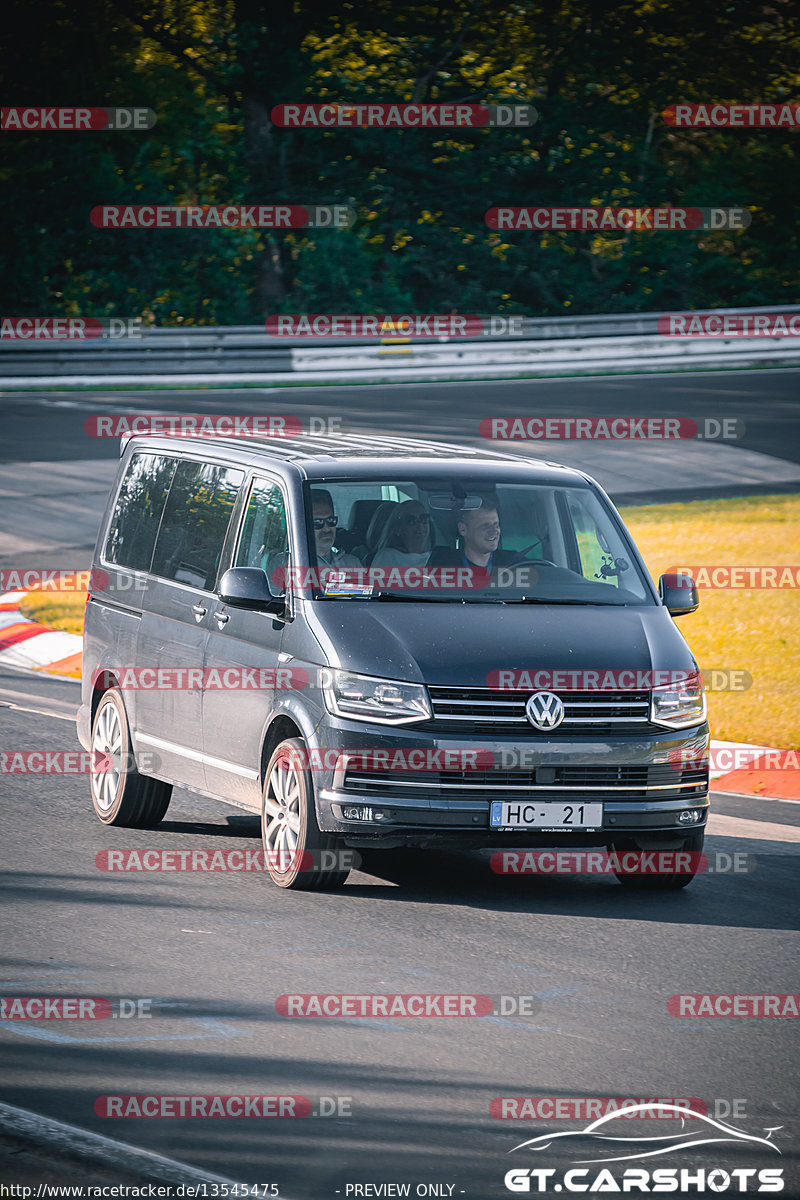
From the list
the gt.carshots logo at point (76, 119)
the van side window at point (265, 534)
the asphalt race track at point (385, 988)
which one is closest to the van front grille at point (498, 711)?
the asphalt race track at point (385, 988)

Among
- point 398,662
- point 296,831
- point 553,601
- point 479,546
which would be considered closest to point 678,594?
point 553,601

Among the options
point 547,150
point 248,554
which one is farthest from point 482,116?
point 248,554

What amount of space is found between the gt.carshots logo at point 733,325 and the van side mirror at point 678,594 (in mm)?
25302

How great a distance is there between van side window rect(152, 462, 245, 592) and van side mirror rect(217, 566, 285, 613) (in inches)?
27.5

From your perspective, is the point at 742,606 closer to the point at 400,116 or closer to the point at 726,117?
the point at 400,116

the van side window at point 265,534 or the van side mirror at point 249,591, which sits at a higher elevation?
the van side window at point 265,534

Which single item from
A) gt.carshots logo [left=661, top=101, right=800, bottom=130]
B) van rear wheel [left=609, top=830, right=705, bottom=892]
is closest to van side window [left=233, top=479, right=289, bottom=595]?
van rear wheel [left=609, top=830, right=705, bottom=892]

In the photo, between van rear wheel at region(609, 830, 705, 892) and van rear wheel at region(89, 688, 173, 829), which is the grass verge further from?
van rear wheel at region(89, 688, 173, 829)

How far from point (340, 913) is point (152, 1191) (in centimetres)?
332

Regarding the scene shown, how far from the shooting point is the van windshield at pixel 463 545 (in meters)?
8.79

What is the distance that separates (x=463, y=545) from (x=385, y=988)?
2755 mm

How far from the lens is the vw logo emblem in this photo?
8.12m

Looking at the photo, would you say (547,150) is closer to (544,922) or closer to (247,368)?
(247,368)

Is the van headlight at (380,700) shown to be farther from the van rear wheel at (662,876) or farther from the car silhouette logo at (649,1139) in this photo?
the car silhouette logo at (649,1139)
